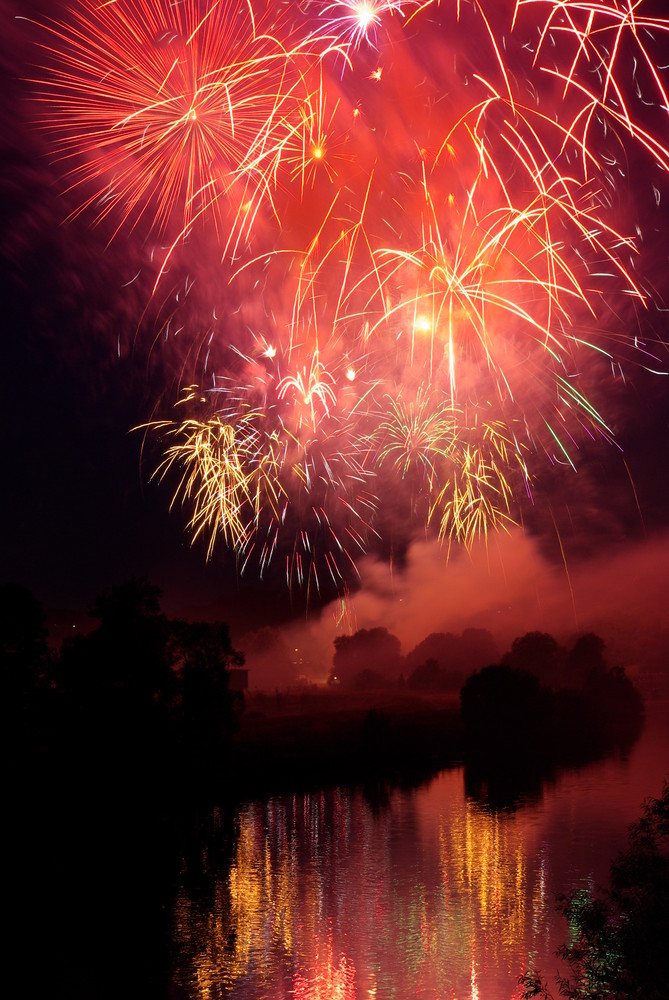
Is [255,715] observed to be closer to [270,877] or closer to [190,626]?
[190,626]

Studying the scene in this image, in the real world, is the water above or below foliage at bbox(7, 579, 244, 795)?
below

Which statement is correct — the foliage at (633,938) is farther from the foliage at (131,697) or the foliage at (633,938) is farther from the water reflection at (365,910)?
the foliage at (131,697)

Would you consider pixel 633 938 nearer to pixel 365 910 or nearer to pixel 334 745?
pixel 365 910

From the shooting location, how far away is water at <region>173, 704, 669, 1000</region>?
69.9ft

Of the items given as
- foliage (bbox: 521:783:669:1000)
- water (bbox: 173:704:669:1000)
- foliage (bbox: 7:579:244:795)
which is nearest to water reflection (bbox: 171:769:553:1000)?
water (bbox: 173:704:669:1000)

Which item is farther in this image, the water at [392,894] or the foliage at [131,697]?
the foliage at [131,697]

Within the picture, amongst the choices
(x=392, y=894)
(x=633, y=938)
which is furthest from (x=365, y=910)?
(x=633, y=938)

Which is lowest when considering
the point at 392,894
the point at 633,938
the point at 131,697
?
the point at 392,894

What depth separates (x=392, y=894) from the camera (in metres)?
29.9

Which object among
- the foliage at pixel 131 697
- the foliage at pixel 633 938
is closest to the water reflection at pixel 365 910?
the foliage at pixel 131 697

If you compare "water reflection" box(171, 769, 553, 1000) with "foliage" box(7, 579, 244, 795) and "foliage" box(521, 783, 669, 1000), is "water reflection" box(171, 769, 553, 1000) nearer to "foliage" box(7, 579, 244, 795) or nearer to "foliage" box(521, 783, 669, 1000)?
"foliage" box(7, 579, 244, 795)

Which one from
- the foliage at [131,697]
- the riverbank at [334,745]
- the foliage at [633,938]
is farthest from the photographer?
the riverbank at [334,745]

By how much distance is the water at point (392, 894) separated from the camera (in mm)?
21312

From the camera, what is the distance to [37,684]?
35.9 metres
